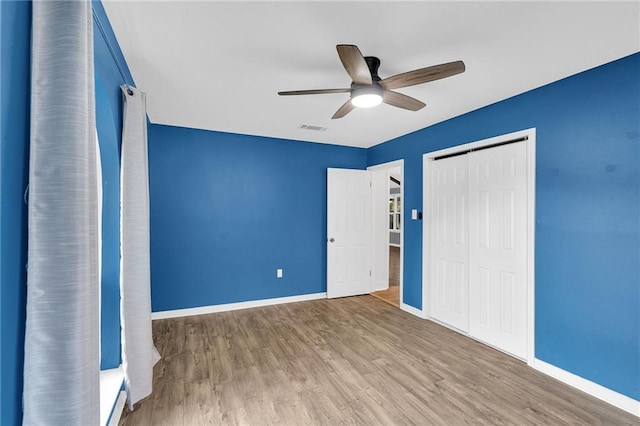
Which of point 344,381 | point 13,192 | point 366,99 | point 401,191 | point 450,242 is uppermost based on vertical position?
point 366,99

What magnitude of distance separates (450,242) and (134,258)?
3.29 meters

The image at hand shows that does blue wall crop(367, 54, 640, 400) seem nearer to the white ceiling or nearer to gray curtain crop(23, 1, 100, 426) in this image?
the white ceiling

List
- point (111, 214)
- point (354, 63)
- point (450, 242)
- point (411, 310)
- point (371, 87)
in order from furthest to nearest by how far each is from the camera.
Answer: point (411, 310) → point (450, 242) → point (111, 214) → point (371, 87) → point (354, 63)

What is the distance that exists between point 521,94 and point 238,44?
8.64 feet

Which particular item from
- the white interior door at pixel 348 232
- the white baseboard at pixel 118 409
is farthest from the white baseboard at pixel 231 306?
the white baseboard at pixel 118 409

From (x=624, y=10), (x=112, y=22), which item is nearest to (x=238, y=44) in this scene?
(x=112, y=22)

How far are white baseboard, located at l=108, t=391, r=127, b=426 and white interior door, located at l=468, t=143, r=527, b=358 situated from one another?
336 cm

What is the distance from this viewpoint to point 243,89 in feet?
9.06

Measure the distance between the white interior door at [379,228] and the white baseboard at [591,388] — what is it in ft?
8.86

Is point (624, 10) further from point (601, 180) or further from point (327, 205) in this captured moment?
point (327, 205)

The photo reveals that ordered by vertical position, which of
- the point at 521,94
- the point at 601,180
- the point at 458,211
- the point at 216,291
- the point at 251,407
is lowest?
the point at 251,407

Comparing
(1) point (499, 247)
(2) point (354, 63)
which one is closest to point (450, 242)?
(1) point (499, 247)

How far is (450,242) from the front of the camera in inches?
A: 143

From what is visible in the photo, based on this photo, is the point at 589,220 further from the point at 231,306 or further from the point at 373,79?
the point at 231,306
